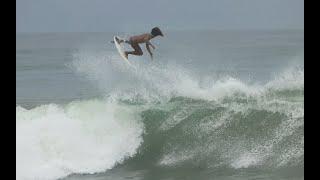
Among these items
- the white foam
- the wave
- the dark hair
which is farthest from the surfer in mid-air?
the white foam

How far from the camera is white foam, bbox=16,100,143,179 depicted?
3715 mm

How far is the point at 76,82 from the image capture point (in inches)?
147

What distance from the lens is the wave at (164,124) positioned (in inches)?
147

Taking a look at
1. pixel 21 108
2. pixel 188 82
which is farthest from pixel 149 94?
pixel 21 108

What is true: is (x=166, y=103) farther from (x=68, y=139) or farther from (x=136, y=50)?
(x=68, y=139)

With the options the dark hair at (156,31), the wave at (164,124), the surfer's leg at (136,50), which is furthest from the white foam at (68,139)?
the dark hair at (156,31)

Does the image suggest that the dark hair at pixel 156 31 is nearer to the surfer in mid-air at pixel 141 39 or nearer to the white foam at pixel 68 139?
the surfer in mid-air at pixel 141 39

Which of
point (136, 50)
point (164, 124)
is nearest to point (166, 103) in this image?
point (164, 124)

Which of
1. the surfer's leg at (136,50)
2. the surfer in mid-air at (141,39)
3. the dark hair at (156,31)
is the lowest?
the surfer's leg at (136,50)

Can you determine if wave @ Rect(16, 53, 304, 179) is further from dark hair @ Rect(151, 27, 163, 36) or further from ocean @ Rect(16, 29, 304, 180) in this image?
dark hair @ Rect(151, 27, 163, 36)

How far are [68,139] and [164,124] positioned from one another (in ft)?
2.30

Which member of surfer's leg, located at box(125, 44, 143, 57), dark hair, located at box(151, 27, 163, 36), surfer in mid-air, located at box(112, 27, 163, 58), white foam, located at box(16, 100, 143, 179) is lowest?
white foam, located at box(16, 100, 143, 179)
